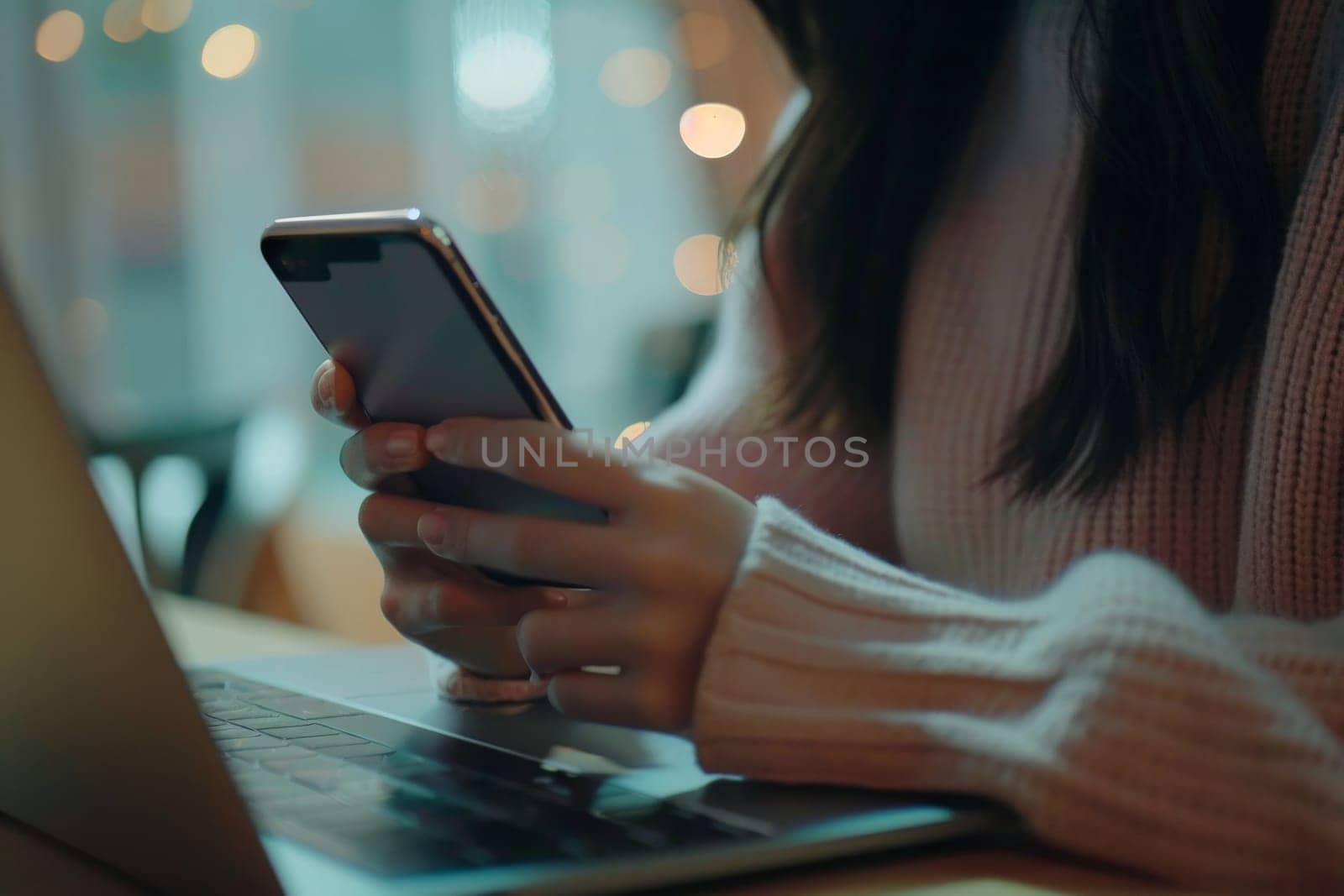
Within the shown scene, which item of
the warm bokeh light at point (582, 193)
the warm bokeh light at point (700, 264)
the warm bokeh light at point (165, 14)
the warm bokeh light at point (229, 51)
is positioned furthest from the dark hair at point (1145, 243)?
the warm bokeh light at point (165, 14)

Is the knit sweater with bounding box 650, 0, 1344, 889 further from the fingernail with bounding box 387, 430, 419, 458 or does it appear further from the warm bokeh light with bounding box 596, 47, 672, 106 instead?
the warm bokeh light with bounding box 596, 47, 672, 106

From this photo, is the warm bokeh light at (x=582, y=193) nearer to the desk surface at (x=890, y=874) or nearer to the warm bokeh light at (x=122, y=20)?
the warm bokeh light at (x=122, y=20)

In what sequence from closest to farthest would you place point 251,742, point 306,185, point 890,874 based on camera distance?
1. point 890,874
2. point 251,742
3. point 306,185

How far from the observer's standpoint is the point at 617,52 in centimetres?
149

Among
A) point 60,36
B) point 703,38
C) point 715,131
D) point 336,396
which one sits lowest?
point 336,396

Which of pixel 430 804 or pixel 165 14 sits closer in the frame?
pixel 430 804

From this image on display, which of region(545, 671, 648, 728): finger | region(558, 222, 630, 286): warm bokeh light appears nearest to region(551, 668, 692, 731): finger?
region(545, 671, 648, 728): finger

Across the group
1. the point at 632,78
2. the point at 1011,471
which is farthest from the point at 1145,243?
the point at 632,78

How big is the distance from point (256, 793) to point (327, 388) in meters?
0.16

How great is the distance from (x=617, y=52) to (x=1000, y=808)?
135cm

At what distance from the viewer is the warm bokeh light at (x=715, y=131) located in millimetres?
893

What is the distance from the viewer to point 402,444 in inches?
15.5

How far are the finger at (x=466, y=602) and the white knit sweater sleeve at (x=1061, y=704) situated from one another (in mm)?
126

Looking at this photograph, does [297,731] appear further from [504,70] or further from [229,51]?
Answer: [229,51]
